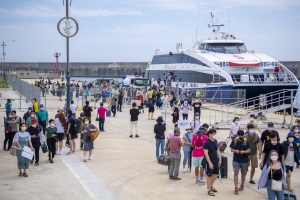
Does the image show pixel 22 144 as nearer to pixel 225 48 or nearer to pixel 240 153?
pixel 240 153

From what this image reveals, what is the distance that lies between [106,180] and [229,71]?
2832cm

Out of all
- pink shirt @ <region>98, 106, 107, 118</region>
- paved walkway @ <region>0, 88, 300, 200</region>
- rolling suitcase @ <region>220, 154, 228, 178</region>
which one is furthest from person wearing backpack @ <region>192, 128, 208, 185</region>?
pink shirt @ <region>98, 106, 107, 118</region>

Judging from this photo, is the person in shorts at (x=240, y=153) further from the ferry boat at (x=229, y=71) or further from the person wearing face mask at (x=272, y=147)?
the ferry boat at (x=229, y=71)

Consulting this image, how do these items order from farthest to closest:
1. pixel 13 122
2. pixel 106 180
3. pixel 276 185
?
pixel 13 122
pixel 106 180
pixel 276 185

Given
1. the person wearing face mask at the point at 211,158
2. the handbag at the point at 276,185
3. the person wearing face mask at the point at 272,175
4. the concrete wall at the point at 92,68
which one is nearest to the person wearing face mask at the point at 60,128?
the person wearing face mask at the point at 211,158

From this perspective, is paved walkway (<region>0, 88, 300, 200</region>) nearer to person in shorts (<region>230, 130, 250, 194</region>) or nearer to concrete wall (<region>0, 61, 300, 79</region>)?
person in shorts (<region>230, 130, 250, 194</region>)

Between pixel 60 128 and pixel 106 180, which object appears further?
pixel 60 128

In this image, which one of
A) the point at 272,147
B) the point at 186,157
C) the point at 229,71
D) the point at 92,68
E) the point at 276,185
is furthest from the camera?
the point at 92,68

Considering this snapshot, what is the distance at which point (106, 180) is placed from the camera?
1183 cm

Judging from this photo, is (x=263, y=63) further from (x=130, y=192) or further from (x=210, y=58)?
(x=130, y=192)

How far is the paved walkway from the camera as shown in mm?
10422

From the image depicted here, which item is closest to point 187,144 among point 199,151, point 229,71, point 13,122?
point 199,151

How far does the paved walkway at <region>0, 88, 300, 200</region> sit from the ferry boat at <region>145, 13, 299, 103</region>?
845 inches

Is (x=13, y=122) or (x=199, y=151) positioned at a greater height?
(x=13, y=122)
